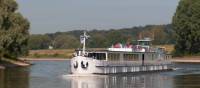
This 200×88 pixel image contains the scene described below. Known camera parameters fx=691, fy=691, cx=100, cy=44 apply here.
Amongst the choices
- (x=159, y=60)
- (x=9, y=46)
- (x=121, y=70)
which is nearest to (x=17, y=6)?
(x=9, y=46)

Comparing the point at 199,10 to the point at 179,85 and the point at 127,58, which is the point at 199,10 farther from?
the point at 179,85

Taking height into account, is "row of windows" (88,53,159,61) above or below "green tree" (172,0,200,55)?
below

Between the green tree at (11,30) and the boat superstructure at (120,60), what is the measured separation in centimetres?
2351

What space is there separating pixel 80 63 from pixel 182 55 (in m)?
105

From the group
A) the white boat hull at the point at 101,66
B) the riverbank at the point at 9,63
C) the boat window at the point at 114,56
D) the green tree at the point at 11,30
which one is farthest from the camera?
the riverbank at the point at 9,63

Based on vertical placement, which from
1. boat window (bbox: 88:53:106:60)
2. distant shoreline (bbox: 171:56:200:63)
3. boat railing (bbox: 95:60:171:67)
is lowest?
distant shoreline (bbox: 171:56:200:63)

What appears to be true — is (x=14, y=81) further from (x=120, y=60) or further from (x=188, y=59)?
(x=188, y=59)

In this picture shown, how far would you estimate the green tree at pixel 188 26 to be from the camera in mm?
182875

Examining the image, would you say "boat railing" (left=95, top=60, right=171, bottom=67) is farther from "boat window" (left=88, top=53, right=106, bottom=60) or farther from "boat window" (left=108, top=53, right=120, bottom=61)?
"boat window" (left=88, top=53, right=106, bottom=60)

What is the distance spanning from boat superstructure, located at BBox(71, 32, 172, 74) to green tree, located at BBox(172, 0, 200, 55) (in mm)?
62924

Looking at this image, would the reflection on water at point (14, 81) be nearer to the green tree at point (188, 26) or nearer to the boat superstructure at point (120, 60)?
the boat superstructure at point (120, 60)

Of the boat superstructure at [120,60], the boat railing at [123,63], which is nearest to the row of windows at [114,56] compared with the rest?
the boat superstructure at [120,60]

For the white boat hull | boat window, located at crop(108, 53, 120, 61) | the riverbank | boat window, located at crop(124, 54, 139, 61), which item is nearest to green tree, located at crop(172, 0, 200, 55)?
the riverbank

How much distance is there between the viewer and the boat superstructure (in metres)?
88.2
